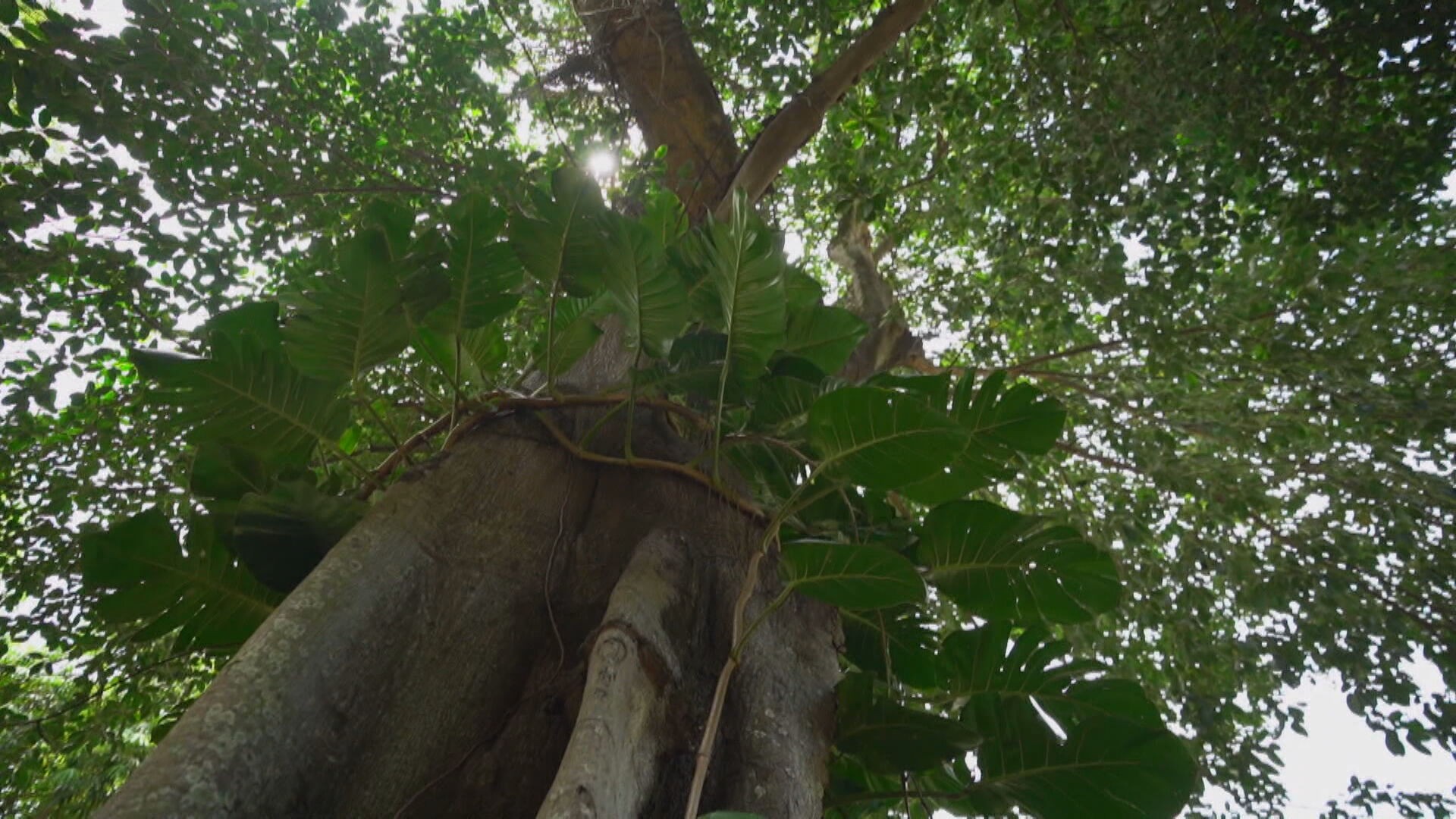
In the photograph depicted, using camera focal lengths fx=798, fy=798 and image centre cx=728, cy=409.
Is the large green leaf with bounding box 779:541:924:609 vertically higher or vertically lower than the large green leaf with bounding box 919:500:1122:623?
lower

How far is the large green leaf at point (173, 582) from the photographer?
162 centimetres

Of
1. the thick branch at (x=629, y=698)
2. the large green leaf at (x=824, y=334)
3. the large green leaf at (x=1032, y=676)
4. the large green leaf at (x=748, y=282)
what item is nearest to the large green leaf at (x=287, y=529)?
the thick branch at (x=629, y=698)

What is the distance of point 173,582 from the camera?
5.52 ft

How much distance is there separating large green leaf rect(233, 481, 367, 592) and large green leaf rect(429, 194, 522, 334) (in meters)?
0.49

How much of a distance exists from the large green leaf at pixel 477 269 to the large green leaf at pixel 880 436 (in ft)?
2.53

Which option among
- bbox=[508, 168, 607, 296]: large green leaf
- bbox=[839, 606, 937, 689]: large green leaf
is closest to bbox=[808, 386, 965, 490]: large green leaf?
bbox=[839, 606, 937, 689]: large green leaf

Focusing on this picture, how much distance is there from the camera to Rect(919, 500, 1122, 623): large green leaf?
5.66 ft

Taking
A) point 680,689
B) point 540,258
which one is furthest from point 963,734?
point 540,258

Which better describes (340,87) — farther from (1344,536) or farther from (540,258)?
(1344,536)

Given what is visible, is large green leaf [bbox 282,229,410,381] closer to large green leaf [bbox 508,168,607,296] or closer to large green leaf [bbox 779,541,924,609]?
large green leaf [bbox 508,168,607,296]

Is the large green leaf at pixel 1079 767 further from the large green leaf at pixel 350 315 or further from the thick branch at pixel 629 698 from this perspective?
the large green leaf at pixel 350 315

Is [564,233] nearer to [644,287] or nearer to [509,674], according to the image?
[644,287]

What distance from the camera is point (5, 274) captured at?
2350 millimetres

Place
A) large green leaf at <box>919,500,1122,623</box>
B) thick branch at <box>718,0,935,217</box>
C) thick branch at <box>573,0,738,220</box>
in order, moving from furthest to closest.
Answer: thick branch at <box>573,0,738,220</box> → thick branch at <box>718,0,935,217</box> → large green leaf at <box>919,500,1122,623</box>
